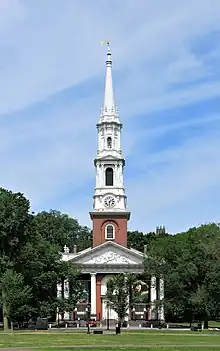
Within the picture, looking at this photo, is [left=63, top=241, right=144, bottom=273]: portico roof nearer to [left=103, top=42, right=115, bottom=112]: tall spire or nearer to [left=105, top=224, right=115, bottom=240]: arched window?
[left=105, top=224, right=115, bottom=240]: arched window

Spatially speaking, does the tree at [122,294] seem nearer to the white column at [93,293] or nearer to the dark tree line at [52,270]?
the dark tree line at [52,270]

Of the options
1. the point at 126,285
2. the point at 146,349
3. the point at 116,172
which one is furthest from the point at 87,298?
the point at 146,349

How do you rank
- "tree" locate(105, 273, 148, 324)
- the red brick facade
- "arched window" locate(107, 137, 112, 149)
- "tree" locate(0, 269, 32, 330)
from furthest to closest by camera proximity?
"arched window" locate(107, 137, 112, 149), the red brick facade, "tree" locate(105, 273, 148, 324), "tree" locate(0, 269, 32, 330)

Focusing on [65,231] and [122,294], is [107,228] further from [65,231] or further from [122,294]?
[65,231]

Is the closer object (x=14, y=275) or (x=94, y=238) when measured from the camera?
(x=14, y=275)

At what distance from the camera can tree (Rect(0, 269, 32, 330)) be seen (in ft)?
211

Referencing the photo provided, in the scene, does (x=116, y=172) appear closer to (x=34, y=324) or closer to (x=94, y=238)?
(x=94, y=238)

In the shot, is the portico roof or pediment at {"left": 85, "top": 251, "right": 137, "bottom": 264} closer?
the portico roof

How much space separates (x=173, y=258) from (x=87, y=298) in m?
21.0

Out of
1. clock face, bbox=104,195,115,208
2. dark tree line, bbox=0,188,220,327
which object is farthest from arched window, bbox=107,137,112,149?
dark tree line, bbox=0,188,220,327

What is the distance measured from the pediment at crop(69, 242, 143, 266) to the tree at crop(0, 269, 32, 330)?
2944 centimetres

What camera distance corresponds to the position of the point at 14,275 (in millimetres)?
65188

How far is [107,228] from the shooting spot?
97750 millimetres

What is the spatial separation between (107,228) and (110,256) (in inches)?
165
